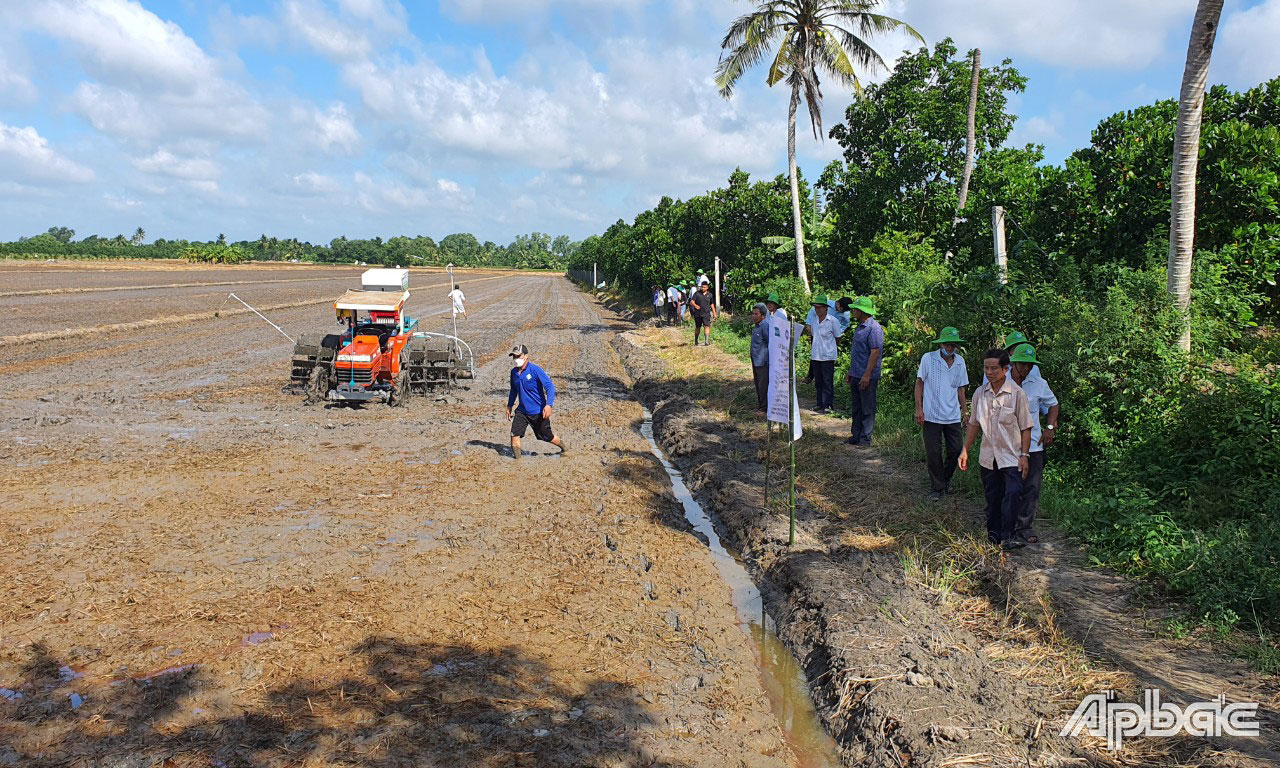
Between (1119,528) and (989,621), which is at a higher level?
(1119,528)

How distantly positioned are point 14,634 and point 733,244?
1032 inches

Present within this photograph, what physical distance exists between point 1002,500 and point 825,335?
16.2ft

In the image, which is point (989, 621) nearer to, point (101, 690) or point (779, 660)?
point (779, 660)

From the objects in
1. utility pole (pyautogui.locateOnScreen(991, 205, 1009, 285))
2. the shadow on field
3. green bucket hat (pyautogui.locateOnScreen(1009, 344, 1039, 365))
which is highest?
utility pole (pyautogui.locateOnScreen(991, 205, 1009, 285))

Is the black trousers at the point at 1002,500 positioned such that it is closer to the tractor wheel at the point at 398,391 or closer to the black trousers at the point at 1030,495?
the black trousers at the point at 1030,495

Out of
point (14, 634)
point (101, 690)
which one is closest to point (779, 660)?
Answer: point (101, 690)

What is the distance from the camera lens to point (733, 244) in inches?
1158

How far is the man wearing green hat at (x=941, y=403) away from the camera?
24.8ft

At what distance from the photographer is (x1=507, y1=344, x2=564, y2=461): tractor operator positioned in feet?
32.1

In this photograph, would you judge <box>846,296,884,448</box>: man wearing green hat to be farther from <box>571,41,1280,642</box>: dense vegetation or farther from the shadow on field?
the shadow on field

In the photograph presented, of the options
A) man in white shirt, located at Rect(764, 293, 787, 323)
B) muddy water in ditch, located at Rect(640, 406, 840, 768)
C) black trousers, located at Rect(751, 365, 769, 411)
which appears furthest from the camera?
black trousers, located at Rect(751, 365, 769, 411)

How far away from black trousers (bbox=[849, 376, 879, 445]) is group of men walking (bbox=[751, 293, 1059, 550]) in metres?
0.01

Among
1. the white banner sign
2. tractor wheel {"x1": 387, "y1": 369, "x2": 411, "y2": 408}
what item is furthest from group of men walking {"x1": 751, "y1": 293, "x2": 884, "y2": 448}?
tractor wheel {"x1": 387, "y1": 369, "x2": 411, "y2": 408}

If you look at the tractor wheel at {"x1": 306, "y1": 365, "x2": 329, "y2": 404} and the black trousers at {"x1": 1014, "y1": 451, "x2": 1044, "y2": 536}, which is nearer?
the black trousers at {"x1": 1014, "y1": 451, "x2": 1044, "y2": 536}
